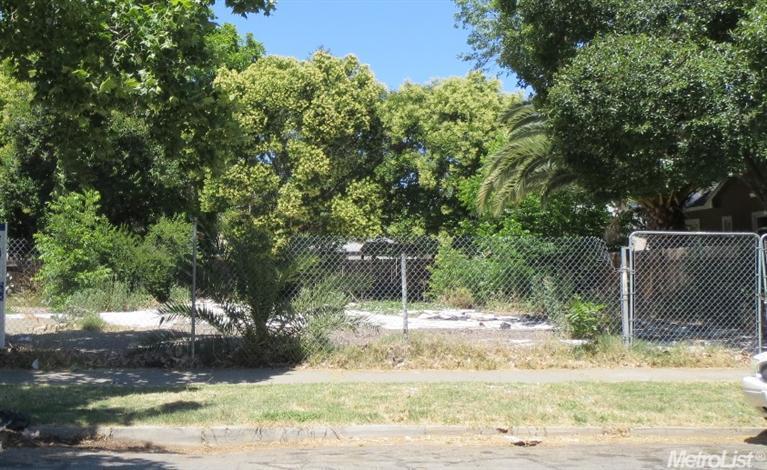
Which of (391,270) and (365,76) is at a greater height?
(365,76)

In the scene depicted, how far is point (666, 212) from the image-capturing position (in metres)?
18.9

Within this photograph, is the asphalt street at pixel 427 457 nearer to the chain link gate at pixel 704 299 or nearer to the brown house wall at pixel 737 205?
the chain link gate at pixel 704 299

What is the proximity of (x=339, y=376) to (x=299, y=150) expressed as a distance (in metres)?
14.4

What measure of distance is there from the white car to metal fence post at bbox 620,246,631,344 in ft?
12.5

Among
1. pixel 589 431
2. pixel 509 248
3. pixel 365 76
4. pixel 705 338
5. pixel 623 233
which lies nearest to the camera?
pixel 589 431

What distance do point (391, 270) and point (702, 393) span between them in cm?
859

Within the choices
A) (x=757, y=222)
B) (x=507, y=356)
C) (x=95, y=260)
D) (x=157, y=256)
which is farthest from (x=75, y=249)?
(x=757, y=222)

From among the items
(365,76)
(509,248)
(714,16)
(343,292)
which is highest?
(365,76)

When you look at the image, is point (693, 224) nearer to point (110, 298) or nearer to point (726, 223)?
point (726, 223)

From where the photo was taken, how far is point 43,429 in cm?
779

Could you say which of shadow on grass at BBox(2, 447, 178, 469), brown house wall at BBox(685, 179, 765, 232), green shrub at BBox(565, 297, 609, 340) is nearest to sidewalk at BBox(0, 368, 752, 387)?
green shrub at BBox(565, 297, 609, 340)

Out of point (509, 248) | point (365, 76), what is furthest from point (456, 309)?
point (365, 76)

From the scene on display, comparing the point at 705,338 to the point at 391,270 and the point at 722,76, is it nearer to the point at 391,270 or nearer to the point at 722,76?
the point at 722,76

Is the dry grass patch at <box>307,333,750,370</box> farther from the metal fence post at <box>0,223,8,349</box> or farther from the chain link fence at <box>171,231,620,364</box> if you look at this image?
the metal fence post at <box>0,223,8,349</box>
